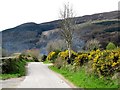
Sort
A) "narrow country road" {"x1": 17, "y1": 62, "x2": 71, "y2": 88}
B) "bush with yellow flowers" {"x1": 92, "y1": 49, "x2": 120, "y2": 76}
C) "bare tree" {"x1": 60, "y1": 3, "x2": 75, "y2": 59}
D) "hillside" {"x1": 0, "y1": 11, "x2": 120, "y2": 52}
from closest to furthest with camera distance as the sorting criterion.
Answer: "bush with yellow flowers" {"x1": 92, "y1": 49, "x2": 120, "y2": 76}
"narrow country road" {"x1": 17, "y1": 62, "x2": 71, "y2": 88}
"bare tree" {"x1": 60, "y1": 3, "x2": 75, "y2": 59}
"hillside" {"x1": 0, "y1": 11, "x2": 120, "y2": 52}

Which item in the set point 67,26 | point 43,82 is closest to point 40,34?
point 67,26

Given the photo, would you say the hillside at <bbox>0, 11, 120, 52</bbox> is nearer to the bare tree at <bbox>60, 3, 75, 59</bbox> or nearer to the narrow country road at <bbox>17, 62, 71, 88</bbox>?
the bare tree at <bbox>60, 3, 75, 59</bbox>

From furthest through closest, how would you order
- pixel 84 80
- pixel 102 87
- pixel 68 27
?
1. pixel 68 27
2. pixel 84 80
3. pixel 102 87

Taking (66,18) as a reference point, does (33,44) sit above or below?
below

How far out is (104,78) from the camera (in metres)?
20.5

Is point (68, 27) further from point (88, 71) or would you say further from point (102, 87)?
point (102, 87)

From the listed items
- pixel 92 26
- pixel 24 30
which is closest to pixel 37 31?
pixel 24 30

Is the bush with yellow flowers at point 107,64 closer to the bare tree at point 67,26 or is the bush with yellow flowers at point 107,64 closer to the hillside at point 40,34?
the bare tree at point 67,26

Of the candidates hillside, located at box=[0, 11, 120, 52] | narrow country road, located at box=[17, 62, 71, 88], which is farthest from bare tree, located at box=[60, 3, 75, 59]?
hillside, located at box=[0, 11, 120, 52]

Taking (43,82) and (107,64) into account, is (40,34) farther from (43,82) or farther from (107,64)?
(107,64)

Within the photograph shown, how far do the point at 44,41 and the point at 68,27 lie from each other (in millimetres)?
129323

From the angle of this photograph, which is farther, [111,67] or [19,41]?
[19,41]

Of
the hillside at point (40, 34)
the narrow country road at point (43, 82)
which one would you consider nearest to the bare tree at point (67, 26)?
the narrow country road at point (43, 82)

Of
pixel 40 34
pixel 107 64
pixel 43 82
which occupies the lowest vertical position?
pixel 40 34
